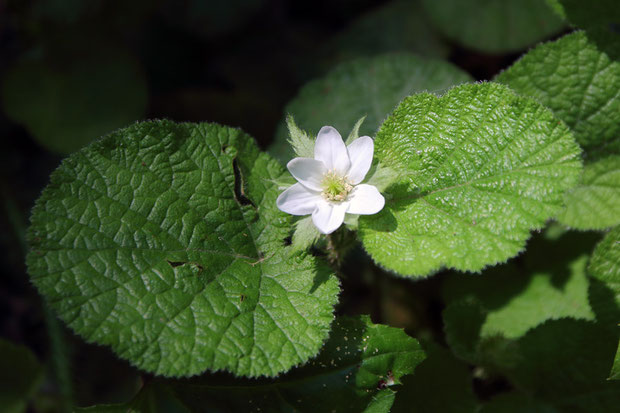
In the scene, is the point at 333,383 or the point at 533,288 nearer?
the point at 333,383

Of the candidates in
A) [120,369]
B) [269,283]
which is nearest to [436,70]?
[269,283]

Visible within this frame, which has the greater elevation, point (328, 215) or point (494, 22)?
point (494, 22)

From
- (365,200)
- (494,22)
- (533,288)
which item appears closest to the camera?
(365,200)

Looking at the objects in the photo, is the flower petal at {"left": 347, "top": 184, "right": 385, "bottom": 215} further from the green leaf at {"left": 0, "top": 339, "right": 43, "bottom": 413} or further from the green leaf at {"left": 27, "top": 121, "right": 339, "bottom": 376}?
the green leaf at {"left": 0, "top": 339, "right": 43, "bottom": 413}

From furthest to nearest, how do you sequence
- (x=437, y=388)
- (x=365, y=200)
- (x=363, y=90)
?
(x=363, y=90) → (x=437, y=388) → (x=365, y=200)

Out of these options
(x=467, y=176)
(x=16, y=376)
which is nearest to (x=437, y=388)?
(x=467, y=176)

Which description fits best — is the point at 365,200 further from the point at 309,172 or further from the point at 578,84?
the point at 578,84

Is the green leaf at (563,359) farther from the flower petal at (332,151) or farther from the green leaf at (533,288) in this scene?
the flower petal at (332,151)
